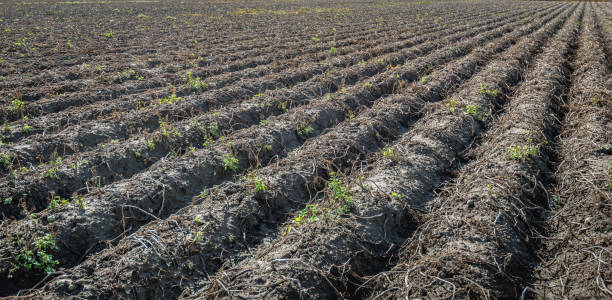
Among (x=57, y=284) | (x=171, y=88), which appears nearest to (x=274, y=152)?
(x=57, y=284)

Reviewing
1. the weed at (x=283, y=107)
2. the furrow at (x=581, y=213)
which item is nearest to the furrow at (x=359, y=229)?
the furrow at (x=581, y=213)

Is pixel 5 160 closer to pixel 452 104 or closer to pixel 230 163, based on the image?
pixel 230 163

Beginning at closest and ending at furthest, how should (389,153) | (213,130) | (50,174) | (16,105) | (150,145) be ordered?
(50,174) < (389,153) < (150,145) < (213,130) < (16,105)

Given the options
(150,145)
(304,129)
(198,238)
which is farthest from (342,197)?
(150,145)

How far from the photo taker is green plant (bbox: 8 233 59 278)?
391 cm

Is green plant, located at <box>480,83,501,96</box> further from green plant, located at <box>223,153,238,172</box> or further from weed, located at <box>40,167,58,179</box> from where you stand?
weed, located at <box>40,167,58,179</box>

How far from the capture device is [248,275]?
372 centimetres

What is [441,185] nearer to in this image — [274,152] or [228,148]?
[274,152]

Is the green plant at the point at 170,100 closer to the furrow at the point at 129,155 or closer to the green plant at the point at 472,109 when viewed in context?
the furrow at the point at 129,155

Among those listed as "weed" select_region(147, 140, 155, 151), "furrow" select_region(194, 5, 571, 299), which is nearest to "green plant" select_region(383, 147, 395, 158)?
"furrow" select_region(194, 5, 571, 299)

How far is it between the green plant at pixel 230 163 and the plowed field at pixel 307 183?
67 mm

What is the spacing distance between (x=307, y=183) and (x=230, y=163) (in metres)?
1.31

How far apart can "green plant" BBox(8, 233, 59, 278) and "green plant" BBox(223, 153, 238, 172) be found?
97.3 inches

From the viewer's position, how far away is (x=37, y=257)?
4.02 metres
